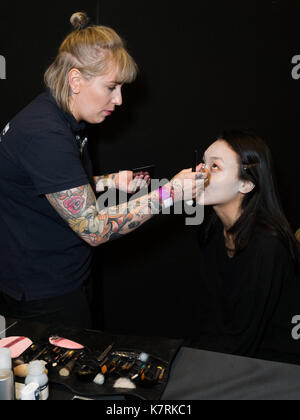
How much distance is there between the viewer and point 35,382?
0.78m

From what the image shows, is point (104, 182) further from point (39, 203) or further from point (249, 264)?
point (249, 264)

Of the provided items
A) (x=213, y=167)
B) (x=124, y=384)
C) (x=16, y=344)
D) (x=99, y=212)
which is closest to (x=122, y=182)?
(x=213, y=167)

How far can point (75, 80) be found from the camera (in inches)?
46.8

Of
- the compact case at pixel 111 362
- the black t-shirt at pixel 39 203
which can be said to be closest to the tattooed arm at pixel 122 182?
the black t-shirt at pixel 39 203

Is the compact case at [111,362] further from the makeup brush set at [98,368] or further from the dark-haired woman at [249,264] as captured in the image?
the dark-haired woman at [249,264]

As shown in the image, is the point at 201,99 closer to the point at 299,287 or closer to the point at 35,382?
the point at 299,287

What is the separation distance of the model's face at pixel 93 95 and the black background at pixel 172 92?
616 millimetres

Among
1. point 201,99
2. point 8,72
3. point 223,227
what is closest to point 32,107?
point 8,72

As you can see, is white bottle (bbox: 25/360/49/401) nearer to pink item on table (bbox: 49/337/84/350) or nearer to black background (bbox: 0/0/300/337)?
pink item on table (bbox: 49/337/84/350)

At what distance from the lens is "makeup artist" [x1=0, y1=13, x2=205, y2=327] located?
1.09 metres

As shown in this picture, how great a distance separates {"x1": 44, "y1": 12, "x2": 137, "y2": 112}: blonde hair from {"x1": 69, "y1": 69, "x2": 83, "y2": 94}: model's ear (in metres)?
0.01

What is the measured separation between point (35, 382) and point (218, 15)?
1.75 m

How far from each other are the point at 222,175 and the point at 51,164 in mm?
696

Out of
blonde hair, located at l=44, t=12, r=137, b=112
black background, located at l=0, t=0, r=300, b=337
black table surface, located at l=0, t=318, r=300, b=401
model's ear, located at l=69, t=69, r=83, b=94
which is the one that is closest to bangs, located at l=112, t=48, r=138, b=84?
blonde hair, located at l=44, t=12, r=137, b=112
